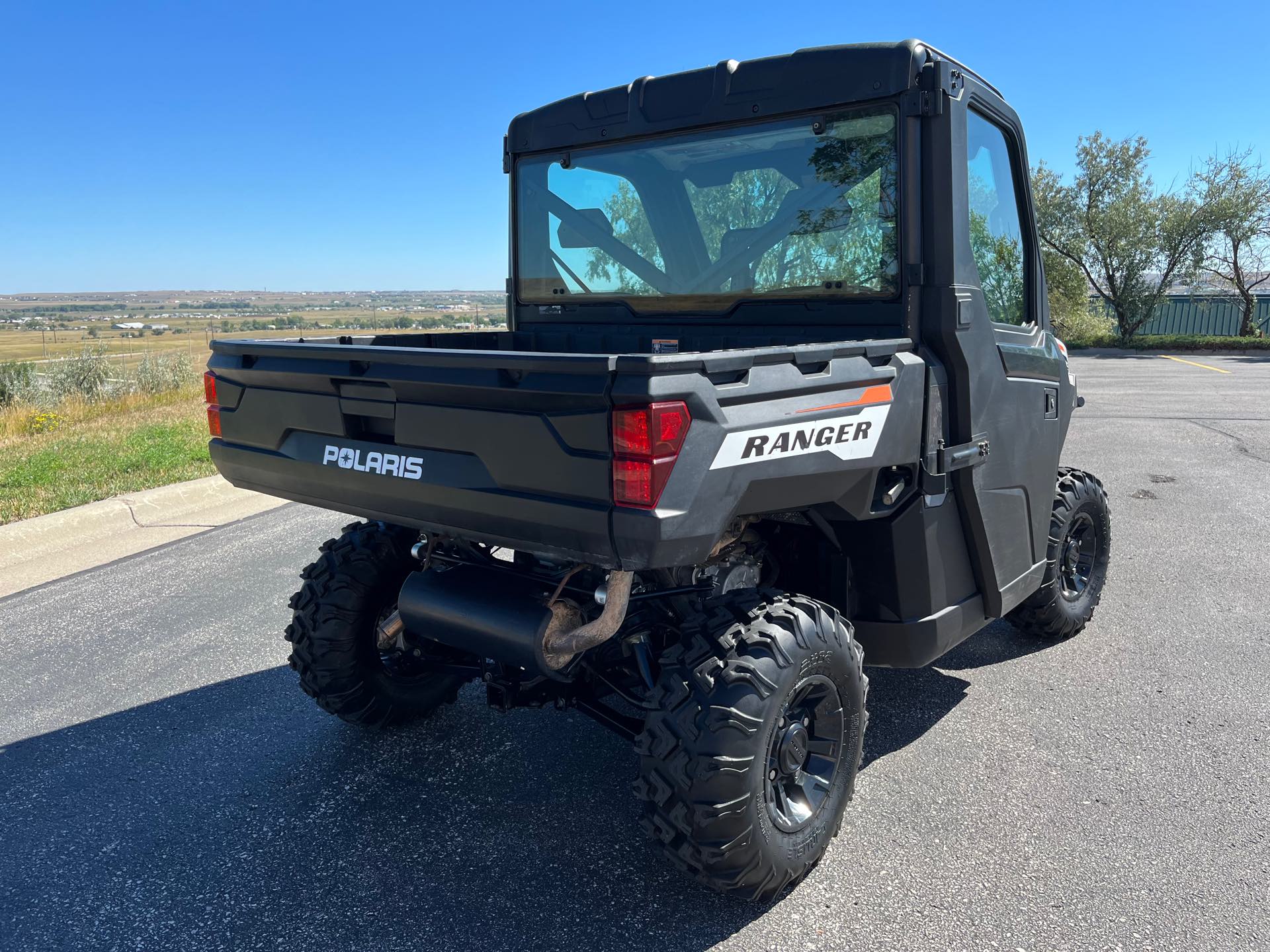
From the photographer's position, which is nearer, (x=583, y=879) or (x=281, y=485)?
(x=583, y=879)

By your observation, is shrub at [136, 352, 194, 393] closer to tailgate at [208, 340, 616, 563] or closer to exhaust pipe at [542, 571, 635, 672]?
tailgate at [208, 340, 616, 563]

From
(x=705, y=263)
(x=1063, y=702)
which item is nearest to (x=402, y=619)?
(x=705, y=263)

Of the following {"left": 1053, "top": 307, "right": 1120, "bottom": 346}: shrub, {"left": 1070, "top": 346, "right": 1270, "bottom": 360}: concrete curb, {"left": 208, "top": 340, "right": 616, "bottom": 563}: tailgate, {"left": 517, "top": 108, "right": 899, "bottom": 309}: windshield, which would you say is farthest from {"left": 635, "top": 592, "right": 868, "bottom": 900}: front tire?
{"left": 1053, "top": 307, "right": 1120, "bottom": 346}: shrub

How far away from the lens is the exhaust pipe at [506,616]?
2629 millimetres

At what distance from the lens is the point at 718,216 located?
3.59m

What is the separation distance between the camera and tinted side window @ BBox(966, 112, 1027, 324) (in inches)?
133

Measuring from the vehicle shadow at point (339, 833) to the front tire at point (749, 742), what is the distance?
0.85ft

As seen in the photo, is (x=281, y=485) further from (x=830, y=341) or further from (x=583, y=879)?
(x=830, y=341)

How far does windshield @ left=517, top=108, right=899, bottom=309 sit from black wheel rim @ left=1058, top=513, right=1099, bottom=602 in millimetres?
2163

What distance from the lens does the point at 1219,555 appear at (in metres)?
6.23

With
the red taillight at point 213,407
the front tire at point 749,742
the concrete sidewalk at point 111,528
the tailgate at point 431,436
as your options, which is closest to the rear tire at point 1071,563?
the front tire at point 749,742

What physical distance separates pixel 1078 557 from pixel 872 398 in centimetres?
269

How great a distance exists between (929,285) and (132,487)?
6792 mm

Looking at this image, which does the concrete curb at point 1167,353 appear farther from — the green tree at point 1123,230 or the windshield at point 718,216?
the windshield at point 718,216
